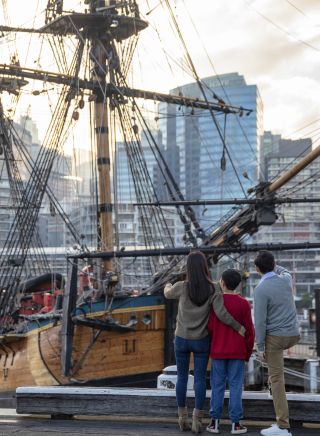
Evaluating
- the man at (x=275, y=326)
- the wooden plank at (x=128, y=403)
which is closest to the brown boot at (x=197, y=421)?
the wooden plank at (x=128, y=403)

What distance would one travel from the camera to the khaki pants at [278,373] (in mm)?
5465

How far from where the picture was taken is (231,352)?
5.57 m

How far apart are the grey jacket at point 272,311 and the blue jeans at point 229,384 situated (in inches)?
11.2

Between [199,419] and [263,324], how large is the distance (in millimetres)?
924

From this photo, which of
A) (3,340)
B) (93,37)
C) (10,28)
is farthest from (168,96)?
(3,340)

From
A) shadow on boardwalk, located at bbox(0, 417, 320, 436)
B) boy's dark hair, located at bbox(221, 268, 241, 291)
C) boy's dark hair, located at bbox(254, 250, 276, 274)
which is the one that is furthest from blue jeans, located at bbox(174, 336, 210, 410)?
boy's dark hair, located at bbox(254, 250, 276, 274)

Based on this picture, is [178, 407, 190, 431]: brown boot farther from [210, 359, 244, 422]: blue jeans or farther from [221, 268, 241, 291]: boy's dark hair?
[221, 268, 241, 291]: boy's dark hair

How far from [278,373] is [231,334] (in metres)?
0.45

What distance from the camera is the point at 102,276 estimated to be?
1712cm

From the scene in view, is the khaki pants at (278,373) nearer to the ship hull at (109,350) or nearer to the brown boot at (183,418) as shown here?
the brown boot at (183,418)

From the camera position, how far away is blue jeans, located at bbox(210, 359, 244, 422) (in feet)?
18.4

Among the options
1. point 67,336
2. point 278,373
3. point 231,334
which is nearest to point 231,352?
point 231,334

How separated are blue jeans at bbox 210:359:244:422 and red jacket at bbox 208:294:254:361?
0.24 feet

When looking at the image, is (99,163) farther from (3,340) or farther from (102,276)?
(3,340)
